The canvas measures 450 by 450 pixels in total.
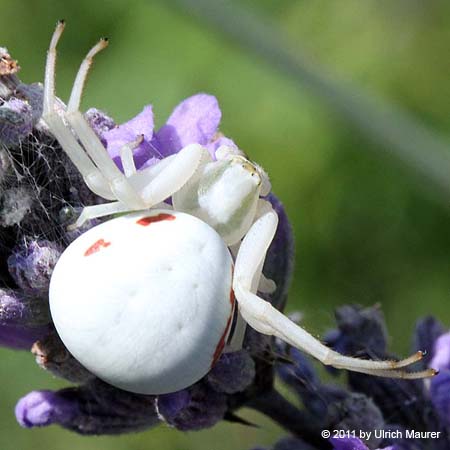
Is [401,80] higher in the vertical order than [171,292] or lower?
lower

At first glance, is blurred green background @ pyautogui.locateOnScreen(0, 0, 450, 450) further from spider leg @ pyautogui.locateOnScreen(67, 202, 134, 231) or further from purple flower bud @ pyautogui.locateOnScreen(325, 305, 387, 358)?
spider leg @ pyautogui.locateOnScreen(67, 202, 134, 231)

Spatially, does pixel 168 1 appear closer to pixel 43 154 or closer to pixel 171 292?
pixel 43 154

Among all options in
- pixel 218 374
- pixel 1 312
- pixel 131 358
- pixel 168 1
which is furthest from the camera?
pixel 168 1

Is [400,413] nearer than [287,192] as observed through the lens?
Yes

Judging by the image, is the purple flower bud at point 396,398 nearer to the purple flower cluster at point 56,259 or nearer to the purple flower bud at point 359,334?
the purple flower bud at point 359,334

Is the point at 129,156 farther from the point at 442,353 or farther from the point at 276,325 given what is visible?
the point at 442,353

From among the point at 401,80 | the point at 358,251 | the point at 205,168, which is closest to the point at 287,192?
the point at 358,251

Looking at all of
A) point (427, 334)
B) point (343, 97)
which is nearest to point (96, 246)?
point (427, 334)
